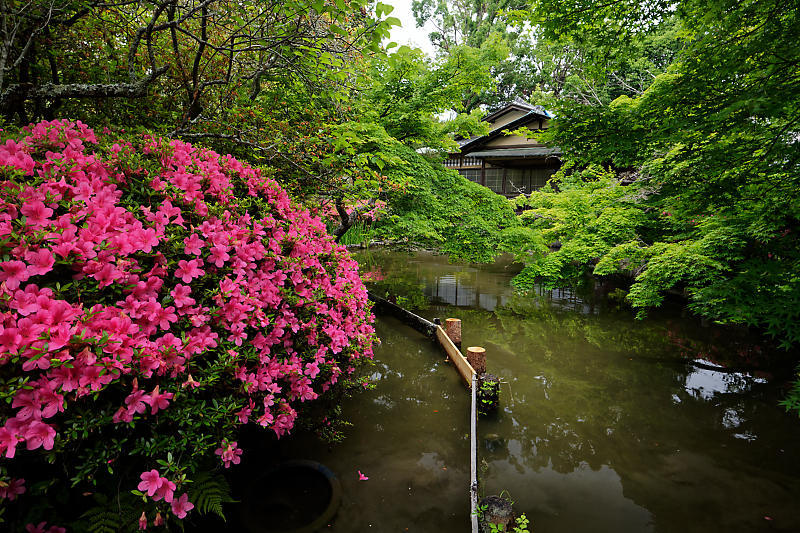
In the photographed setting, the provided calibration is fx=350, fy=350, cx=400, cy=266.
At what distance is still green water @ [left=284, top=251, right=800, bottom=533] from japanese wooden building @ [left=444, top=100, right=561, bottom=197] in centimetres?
1189

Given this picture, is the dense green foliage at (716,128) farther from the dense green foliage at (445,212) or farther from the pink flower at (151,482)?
the pink flower at (151,482)

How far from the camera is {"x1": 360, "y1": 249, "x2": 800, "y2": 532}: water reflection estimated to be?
3.47 metres

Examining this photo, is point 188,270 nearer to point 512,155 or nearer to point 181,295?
point 181,295

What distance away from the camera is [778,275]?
11.3 feet

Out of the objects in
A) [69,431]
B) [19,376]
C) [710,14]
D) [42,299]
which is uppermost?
[710,14]

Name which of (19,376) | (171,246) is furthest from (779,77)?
(19,376)

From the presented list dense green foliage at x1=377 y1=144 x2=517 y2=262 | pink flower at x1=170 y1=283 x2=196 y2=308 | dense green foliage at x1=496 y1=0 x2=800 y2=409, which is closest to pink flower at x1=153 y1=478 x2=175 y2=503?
pink flower at x1=170 y1=283 x2=196 y2=308

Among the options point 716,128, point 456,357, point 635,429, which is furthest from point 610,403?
point 716,128

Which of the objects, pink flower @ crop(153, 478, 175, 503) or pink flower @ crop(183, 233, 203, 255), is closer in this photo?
pink flower @ crop(153, 478, 175, 503)

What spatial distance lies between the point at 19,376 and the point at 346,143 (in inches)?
129

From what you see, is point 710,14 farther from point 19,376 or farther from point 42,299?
point 19,376

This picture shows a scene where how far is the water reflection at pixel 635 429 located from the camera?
3.47 meters

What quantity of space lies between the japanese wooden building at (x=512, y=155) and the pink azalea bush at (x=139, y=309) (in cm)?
1649

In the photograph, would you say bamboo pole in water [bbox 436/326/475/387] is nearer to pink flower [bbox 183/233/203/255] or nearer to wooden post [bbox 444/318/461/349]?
wooden post [bbox 444/318/461/349]
